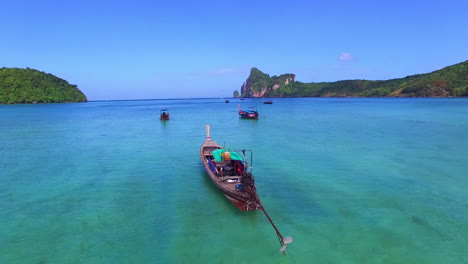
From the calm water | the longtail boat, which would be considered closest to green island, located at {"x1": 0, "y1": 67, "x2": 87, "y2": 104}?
the calm water

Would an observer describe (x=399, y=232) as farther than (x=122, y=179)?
No

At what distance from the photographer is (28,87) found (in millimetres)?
163125

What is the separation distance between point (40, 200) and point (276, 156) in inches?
837

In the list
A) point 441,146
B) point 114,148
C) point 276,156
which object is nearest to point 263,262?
point 276,156

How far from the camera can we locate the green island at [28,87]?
15612 cm

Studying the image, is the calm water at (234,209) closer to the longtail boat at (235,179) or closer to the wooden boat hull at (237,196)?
the wooden boat hull at (237,196)

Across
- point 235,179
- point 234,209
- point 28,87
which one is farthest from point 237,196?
point 28,87

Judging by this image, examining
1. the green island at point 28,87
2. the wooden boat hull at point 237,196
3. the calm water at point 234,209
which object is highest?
the green island at point 28,87

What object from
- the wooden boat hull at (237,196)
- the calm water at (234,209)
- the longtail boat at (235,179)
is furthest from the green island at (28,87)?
the wooden boat hull at (237,196)

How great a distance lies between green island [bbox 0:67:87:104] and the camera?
512ft

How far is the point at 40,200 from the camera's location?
18.6 meters

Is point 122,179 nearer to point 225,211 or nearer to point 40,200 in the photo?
point 40,200

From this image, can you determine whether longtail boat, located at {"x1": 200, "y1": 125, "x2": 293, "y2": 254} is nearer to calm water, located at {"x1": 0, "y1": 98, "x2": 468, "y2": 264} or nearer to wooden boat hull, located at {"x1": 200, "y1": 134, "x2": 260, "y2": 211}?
wooden boat hull, located at {"x1": 200, "y1": 134, "x2": 260, "y2": 211}

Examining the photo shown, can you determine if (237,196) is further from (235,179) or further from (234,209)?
(235,179)
